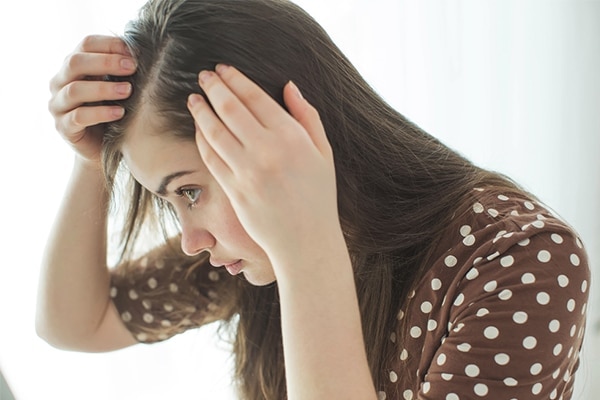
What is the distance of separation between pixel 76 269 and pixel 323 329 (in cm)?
51

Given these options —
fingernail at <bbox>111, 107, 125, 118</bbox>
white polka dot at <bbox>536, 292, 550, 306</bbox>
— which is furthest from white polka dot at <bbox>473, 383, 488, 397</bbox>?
fingernail at <bbox>111, 107, 125, 118</bbox>

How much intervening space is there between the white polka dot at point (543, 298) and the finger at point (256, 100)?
0.31 metres

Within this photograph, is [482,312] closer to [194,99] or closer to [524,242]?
[524,242]

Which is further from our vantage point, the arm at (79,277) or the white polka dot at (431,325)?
the arm at (79,277)

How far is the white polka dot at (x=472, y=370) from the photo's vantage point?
Result: 0.82m

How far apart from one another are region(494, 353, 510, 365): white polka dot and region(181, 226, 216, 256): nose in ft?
1.09

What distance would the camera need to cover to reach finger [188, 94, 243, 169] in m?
0.77

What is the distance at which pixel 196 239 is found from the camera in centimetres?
92

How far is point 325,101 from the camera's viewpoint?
2.93 ft

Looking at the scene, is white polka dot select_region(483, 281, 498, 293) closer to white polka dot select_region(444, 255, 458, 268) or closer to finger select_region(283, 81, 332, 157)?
white polka dot select_region(444, 255, 458, 268)

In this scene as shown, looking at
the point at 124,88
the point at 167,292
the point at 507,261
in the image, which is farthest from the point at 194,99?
the point at 167,292

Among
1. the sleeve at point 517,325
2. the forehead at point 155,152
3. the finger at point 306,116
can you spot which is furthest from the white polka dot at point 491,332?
the forehead at point 155,152

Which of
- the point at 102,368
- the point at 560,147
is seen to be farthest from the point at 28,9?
the point at 560,147

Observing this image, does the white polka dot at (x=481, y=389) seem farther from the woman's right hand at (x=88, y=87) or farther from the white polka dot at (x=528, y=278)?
the woman's right hand at (x=88, y=87)
